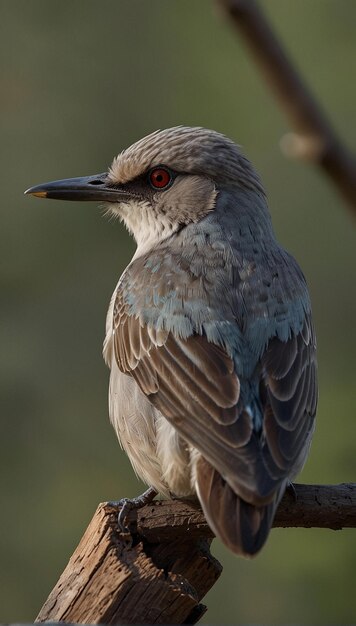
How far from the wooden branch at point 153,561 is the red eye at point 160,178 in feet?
5.62

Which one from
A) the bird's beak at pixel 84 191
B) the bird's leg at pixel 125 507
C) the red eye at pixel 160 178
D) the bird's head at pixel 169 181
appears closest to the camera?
the bird's leg at pixel 125 507

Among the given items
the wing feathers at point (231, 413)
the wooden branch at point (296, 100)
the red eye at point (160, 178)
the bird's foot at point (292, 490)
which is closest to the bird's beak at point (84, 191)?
the red eye at point (160, 178)

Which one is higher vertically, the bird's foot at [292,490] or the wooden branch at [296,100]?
the wooden branch at [296,100]

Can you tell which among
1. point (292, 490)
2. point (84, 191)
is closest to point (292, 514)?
point (292, 490)

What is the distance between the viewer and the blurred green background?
280 inches

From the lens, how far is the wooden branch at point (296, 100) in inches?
55.3

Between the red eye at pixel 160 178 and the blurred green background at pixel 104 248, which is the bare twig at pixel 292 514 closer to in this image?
the red eye at pixel 160 178

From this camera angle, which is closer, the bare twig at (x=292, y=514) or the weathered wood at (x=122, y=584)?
the weathered wood at (x=122, y=584)

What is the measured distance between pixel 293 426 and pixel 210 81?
6710 mm

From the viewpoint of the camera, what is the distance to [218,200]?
4.93m

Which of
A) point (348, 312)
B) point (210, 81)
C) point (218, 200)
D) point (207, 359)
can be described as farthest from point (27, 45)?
point (207, 359)

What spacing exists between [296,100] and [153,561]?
2.36m

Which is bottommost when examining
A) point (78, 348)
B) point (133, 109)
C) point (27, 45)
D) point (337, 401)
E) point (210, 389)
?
point (337, 401)

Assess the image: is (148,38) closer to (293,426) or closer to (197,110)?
(197,110)
